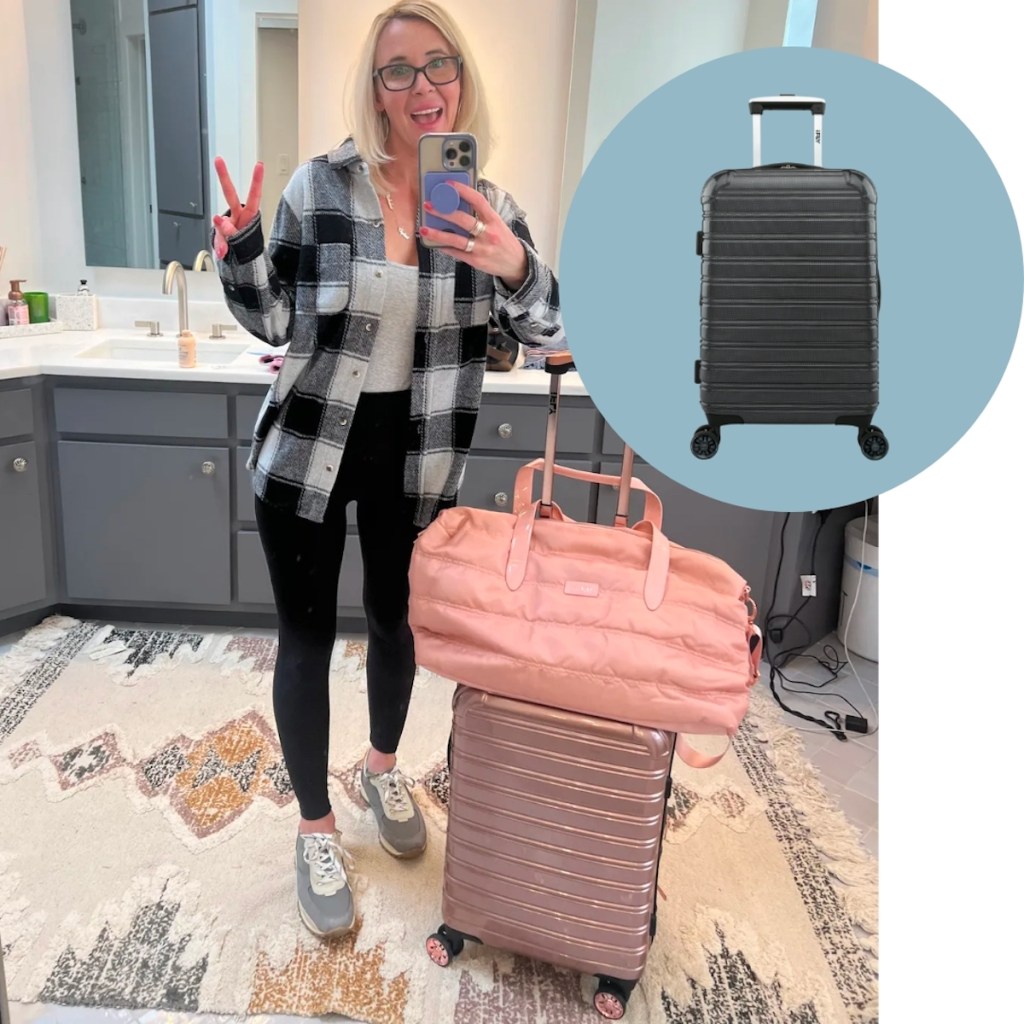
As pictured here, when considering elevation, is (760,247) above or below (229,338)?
above

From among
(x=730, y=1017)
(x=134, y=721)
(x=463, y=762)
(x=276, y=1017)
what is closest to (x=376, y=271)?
(x=463, y=762)

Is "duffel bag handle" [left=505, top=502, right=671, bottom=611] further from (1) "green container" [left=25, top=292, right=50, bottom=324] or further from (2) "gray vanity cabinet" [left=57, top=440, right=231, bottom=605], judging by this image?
(1) "green container" [left=25, top=292, right=50, bottom=324]

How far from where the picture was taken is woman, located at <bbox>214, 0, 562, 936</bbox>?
99 cm

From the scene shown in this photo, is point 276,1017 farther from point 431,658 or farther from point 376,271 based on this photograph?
point 376,271

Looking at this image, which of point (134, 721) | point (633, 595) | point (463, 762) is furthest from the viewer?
point (134, 721)

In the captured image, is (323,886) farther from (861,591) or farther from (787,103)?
(861,591)

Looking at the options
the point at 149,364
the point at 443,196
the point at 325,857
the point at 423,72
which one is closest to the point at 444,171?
the point at 443,196

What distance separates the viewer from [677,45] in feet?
6.63

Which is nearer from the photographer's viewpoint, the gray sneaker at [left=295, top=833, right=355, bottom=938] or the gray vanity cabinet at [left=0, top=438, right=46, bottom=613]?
the gray sneaker at [left=295, top=833, right=355, bottom=938]

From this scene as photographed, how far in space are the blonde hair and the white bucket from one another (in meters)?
1.62

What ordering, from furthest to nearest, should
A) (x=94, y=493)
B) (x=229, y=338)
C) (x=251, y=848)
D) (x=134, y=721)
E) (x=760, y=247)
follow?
(x=229, y=338) → (x=94, y=493) → (x=134, y=721) → (x=251, y=848) → (x=760, y=247)

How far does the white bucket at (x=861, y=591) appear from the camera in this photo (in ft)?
7.44

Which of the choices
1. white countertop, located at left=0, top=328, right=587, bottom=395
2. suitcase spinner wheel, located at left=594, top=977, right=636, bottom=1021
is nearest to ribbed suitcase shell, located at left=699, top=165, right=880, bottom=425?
suitcase spinner wheel, located at left=594, top=977, right=636, bottom=1021

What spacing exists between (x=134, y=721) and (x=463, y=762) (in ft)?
3.44
